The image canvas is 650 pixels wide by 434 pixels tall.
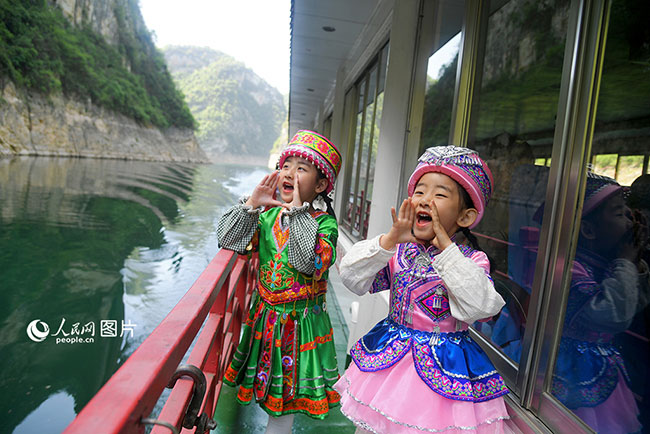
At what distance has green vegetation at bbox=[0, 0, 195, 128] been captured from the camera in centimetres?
2367

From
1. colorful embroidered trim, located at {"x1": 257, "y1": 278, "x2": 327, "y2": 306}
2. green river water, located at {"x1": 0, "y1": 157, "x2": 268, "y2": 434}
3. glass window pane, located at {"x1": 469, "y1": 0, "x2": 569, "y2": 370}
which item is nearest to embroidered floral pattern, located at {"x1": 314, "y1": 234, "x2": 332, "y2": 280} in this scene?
colorful embroidered trim, located at {"x1": 257, "y1": 278, "x2": 327, "y2": 306}

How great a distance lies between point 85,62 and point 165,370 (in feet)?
116

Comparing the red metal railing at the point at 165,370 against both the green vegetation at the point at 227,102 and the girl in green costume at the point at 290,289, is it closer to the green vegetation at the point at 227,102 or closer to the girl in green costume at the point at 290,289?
the girl in green costume at the point at 290,289

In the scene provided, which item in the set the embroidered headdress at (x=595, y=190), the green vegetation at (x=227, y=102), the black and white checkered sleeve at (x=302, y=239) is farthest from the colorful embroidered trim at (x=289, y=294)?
the green vegetation at (x=227, y=102)

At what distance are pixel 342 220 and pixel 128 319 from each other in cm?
322

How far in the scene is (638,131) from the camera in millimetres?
1173

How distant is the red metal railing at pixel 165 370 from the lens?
65 centimetres

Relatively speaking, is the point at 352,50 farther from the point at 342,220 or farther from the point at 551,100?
the point at 551,100

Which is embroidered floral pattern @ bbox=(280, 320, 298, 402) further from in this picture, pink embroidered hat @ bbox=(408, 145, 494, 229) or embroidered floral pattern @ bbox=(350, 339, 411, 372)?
pink embroidered hat @ bbox=(408, 145, 494, 229)

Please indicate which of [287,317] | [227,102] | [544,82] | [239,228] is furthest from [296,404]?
[227,102]

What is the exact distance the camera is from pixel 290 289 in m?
1.78

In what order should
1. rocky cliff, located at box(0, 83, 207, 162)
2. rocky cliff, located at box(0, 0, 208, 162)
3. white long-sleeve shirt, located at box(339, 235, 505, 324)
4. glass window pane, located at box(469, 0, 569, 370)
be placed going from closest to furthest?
white long-sleeve shirt, located at box(339, 235, 505, 324) < glass window pane, located at box(469, 0, 569, 370) < rocky cliff, located at box(0, 83, 207, 162) < rocky cliff, located at box(0, 0, 208, 162)

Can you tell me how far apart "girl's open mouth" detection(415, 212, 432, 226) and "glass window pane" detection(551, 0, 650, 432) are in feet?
1.49

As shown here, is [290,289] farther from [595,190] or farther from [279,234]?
[595,190]
